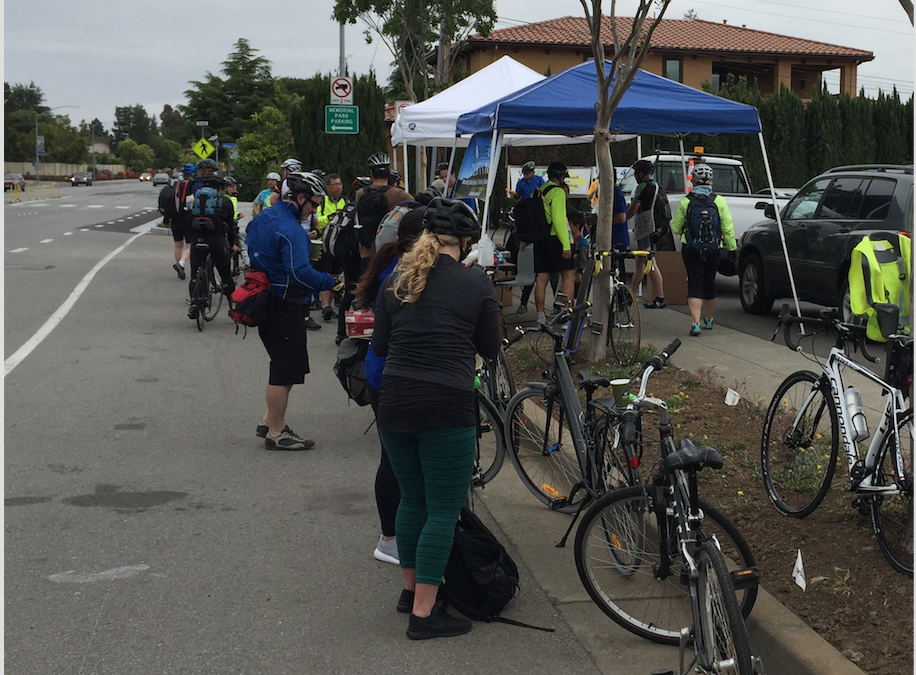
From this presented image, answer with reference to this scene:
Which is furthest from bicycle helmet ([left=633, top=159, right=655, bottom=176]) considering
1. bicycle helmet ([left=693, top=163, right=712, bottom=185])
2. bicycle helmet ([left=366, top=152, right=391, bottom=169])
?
bicycle helmet ([left=366, top=152, right=391, bottom=169])

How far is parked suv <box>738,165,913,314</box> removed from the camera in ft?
38.2

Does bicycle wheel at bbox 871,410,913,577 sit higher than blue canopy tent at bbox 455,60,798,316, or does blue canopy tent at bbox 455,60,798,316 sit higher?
blue canopy tent at bbox 455,60,798,316

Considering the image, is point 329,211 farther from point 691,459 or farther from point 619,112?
point 691,459

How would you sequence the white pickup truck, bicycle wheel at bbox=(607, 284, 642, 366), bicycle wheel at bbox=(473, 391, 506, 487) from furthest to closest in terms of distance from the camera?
the white pickup truck → bicycle wheel at bbox=(607, 284, 642, 366) → bicycle wheel at bbox=(473, 391, 506, 487)

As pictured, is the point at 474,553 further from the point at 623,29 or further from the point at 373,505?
the point at 623,29

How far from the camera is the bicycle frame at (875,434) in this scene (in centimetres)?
452

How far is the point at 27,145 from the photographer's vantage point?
112500 mm

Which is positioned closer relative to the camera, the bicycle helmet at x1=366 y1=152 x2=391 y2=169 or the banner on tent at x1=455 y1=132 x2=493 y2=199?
the bicycle helmet at x1=366 y1=152 x2=391 y2=169

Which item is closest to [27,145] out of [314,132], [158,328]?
[314,132]

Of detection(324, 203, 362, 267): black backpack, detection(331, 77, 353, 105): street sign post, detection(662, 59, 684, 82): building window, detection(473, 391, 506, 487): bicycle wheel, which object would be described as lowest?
detection(473, 391, 506, 487): bicycle wheel

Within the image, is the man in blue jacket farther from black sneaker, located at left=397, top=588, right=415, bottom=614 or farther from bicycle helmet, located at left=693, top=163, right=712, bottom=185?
bicycle helmet, located at left=693, top=163, right=712, bottom=185

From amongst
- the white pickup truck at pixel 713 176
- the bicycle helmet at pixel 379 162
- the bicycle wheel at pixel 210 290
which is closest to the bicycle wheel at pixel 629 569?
the bicycle helmet at pixel 379 162

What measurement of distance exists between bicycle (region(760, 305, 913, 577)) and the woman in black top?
69.3 inches

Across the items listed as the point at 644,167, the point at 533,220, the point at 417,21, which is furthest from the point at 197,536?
the point at 417,21
